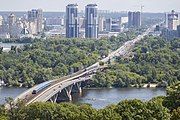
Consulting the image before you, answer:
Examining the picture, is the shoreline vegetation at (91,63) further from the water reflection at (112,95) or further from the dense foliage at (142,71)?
the water reflection at (112,95)

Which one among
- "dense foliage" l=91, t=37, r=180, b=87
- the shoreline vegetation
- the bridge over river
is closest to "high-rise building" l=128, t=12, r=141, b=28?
the shoreline vegetation

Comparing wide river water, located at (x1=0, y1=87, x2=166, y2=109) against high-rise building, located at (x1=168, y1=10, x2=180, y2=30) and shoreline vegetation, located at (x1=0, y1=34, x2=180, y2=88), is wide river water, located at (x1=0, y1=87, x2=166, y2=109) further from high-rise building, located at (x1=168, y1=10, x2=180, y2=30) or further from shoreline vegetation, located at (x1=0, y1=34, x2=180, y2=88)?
high-rise building, located at (x1=168, y1=10, x2=180, y2=30)

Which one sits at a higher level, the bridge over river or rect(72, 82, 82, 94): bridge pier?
the bridge over river

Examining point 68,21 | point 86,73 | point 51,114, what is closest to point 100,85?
point 86,73

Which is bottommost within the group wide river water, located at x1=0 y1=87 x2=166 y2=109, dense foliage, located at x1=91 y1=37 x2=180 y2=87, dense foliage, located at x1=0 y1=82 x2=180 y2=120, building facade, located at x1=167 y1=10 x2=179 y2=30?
wide river water, located at x1=0 y1=87 x2=166 y2=109

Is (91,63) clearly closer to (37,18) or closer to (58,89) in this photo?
(58,89)

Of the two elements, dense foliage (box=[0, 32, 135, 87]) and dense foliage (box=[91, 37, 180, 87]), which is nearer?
dense foliage (box=[91, 37, 180, 87])

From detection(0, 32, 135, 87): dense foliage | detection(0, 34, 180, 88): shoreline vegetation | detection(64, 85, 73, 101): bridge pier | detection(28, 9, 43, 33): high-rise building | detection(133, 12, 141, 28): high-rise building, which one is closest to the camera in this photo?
detection(64, 85, 73, 101): bridge pier
